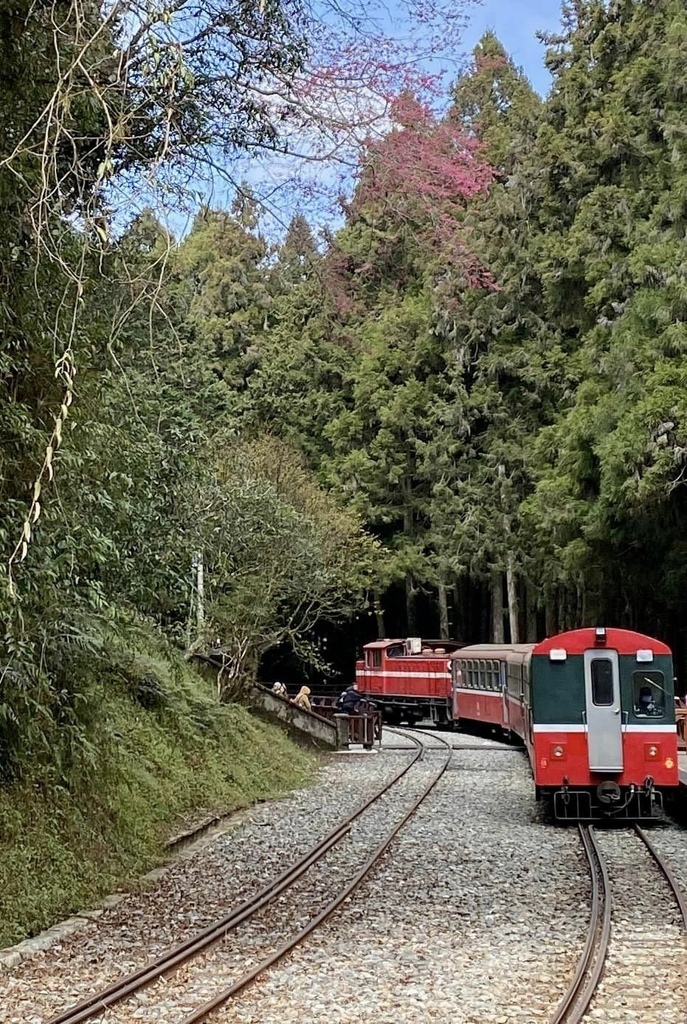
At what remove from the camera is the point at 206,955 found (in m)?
7.77

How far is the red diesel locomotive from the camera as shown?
13445 millimetres

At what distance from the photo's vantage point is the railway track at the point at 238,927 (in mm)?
6477

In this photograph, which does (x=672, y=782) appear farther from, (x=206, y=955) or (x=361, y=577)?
(x=361, y=577)

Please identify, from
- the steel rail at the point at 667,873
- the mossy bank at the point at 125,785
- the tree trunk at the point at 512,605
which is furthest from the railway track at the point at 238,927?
the tree trunk at the point at 512,605

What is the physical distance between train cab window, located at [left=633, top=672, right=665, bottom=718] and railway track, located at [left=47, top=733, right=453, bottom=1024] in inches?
121

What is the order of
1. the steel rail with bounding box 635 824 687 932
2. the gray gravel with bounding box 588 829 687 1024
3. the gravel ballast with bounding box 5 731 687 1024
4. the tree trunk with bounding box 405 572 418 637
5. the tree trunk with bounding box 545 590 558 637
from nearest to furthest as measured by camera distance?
the gray gravel with bounding box 588 829 687 1024
the gravel ballast with bounding box 5 731 687 1024
the steel rail with bounding box 635 824 687 932
the tree trunk with bounding box 545 590 558 637
the tree trunk with bounding box 405 572 418 637

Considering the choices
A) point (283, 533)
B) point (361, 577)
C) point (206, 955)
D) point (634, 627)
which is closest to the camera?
point (206, 955)

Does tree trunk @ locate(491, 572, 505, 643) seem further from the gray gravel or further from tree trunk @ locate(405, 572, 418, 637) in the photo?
the gray gravel

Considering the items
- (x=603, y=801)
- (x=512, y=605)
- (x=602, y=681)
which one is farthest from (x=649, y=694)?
(x=512, y=605)

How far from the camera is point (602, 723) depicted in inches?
535

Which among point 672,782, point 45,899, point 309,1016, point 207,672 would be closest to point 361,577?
point 207,672

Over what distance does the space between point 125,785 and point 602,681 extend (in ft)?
18.3

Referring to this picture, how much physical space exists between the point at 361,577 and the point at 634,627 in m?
8.57

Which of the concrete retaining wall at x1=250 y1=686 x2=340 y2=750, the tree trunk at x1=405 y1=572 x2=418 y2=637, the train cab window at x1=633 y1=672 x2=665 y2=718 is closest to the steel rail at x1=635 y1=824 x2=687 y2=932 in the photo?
the train cab window at x1=633 y1=672 x2=665 y2=718
